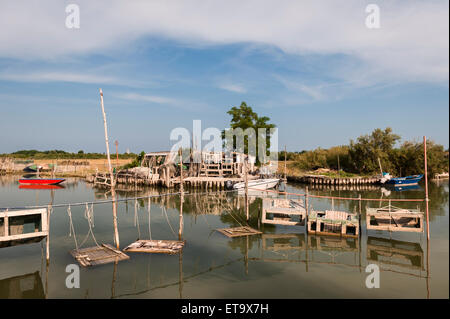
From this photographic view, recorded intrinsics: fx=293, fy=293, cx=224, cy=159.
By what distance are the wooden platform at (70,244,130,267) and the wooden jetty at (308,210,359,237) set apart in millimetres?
9762

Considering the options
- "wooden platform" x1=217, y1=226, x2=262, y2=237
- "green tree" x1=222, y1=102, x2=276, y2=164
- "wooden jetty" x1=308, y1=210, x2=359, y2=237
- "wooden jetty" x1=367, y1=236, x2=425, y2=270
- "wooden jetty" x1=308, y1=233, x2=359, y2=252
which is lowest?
"wooden jetty" x1=367, y1=236, x2=425, y2=270

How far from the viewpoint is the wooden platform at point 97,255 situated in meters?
11.7

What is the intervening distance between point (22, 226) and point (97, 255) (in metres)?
3.07

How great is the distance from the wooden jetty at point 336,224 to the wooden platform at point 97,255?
9.76m

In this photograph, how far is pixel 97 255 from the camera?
12.3 m

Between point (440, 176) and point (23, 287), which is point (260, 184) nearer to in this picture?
point (23, 287)

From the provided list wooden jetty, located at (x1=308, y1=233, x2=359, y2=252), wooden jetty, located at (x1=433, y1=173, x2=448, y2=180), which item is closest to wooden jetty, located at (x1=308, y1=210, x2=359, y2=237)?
wooden jetty, located at (x1=308, y1=233, x2=359, y2=252)

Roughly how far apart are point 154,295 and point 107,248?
475 cm

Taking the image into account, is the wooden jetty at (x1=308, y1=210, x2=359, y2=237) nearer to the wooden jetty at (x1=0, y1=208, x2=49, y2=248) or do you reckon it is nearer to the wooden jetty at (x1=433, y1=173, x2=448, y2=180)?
the wooden jetty at (x1=0, y1=208, x2=49, y2=248)

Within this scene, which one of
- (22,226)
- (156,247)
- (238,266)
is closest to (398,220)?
(238,266)

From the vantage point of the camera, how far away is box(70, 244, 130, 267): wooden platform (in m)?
11.7

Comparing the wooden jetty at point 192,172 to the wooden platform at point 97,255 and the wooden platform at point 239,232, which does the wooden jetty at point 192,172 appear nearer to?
the wooden platform at point 239,232

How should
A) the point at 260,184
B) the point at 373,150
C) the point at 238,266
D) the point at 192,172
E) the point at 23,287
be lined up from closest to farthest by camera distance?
the point at 23,287
the point at 238,266
the point at 260,184
the point at 192,172
the point at 373,150
